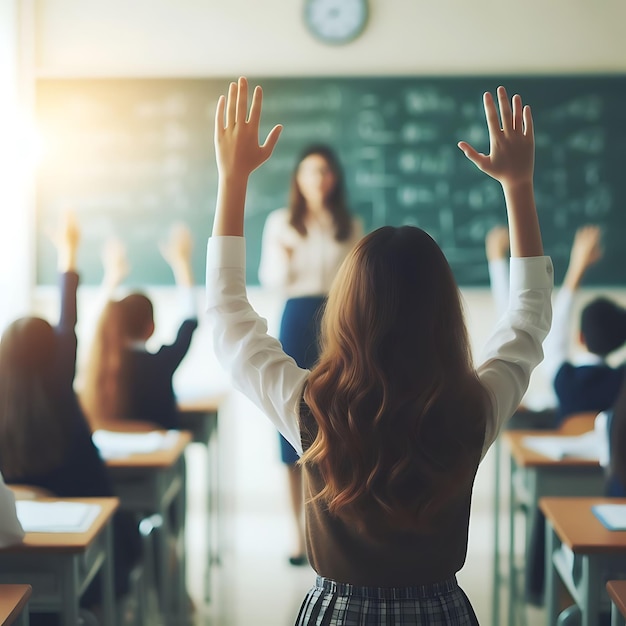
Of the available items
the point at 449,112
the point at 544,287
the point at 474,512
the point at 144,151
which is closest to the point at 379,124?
the point at 449,112

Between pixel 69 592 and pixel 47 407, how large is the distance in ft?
1.66

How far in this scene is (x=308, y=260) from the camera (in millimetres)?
3801

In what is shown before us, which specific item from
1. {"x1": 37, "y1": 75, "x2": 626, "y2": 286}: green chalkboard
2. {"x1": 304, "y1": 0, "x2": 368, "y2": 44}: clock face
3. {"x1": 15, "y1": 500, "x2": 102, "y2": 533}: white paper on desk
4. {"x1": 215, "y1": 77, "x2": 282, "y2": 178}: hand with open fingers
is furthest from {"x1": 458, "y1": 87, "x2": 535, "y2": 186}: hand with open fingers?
{"x1": 304, "y1": 0, "x2": 368, "y2": 44}: clock face

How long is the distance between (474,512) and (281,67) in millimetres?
2691

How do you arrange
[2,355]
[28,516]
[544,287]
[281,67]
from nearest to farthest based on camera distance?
1. [544,287]
2. [28,516]
3. [2,355]
4. [281,67]

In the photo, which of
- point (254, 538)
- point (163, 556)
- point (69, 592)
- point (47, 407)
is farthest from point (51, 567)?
point (254, 538)

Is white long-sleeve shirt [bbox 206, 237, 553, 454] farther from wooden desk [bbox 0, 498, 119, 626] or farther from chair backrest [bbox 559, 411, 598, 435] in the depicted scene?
chair backrest [bbox 559, 411, 598, 435]

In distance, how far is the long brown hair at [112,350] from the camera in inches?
116

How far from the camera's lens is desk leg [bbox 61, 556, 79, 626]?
1.88 m

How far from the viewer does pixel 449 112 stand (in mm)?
4551

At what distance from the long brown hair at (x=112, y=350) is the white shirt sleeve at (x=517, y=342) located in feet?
5.87

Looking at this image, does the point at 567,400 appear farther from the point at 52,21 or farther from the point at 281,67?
the point at 52,21

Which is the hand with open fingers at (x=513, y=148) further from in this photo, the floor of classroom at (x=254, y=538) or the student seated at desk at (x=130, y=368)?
the floor of classroom at (x=254, y=538)

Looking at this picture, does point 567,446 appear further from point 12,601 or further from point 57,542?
point 12,601
